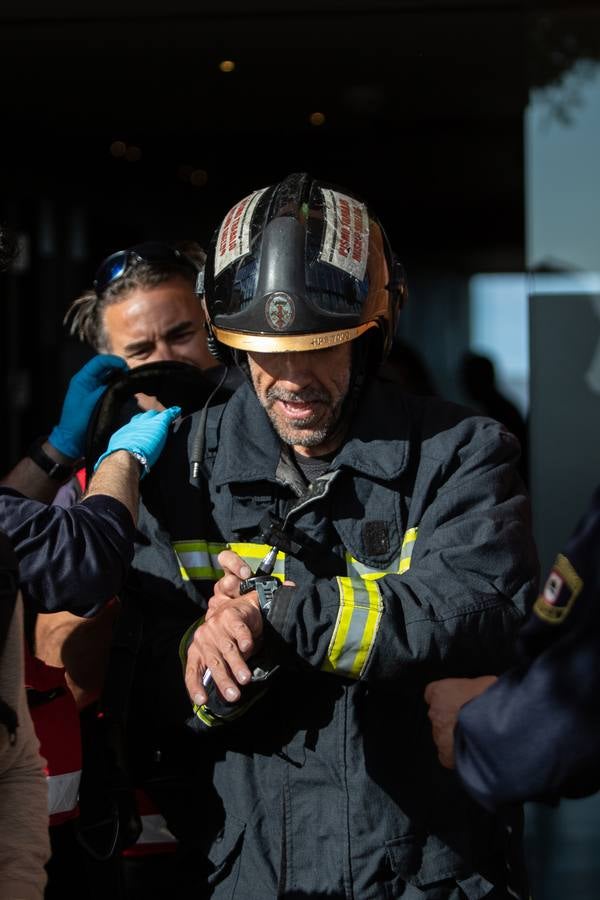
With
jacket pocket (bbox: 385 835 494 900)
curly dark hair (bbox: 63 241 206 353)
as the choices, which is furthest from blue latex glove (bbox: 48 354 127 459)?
jacket pocket (bbox: 385 835 494 900)

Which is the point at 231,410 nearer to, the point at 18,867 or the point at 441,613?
the point at 441,613

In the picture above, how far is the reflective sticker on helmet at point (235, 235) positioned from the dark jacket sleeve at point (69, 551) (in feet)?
1.75

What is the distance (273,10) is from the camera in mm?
4316

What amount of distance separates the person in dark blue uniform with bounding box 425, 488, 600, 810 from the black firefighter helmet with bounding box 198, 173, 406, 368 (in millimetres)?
819

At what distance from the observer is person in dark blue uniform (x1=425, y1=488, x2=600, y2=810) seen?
5.15ft

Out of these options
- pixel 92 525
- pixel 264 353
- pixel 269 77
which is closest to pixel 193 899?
pixel 92 525

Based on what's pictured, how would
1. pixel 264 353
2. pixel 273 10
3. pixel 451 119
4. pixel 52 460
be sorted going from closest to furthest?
pixel 264 353 → pixel 52 460 → pixel 273 10 → pixel 451 119

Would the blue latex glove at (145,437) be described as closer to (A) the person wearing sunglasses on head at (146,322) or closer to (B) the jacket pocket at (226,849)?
(A) the person wearing sunglasses on head at (146,322)

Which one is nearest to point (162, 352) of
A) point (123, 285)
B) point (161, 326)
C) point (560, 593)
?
point (161, 326)

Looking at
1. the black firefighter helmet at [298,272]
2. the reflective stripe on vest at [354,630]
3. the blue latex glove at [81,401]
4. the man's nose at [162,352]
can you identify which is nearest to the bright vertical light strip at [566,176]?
the man's nose at [162,352]

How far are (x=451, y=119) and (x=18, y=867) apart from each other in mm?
5208

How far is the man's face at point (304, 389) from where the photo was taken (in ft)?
7.75

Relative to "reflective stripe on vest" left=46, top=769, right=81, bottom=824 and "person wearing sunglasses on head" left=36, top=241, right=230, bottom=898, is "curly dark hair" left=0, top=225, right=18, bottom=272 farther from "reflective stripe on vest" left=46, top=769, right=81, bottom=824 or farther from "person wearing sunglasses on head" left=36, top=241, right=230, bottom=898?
"reflective stripe on vest" left=46, top=769, right=81, bottom=824

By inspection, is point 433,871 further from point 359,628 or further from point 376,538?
point 376,538
